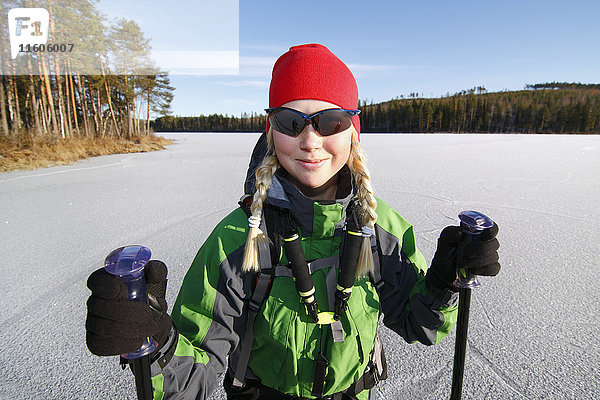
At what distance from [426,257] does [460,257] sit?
2245mm

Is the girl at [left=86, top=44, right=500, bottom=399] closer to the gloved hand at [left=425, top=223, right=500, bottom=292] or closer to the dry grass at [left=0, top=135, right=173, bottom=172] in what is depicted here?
the gloved hand at [left=425, top=223, right=500, bottom=292]

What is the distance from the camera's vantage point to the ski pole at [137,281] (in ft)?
2.20

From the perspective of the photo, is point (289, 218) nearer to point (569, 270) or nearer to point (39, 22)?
point (569, 270)

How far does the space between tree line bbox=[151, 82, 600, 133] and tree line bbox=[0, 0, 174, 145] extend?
91.9 ft

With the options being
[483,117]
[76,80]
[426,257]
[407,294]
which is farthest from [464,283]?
[483,117]

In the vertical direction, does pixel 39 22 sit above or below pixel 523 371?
above

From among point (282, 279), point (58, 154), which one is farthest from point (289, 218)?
point (58, 154)

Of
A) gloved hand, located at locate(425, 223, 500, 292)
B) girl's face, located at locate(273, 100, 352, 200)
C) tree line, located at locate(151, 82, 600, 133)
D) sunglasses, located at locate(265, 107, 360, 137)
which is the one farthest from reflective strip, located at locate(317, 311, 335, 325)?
tree line, located at locate(151, 82, 600, 133)

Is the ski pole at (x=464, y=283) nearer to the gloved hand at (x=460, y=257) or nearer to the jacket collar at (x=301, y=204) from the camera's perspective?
the gloved hand at (x=460, y=257)

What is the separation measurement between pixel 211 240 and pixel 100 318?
48 centimetres

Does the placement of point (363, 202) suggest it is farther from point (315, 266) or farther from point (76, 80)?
point (76, 80)

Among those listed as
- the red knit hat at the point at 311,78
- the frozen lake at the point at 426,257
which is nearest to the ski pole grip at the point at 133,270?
the red knit hat at the point at 311,78

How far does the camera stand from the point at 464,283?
1.00 m

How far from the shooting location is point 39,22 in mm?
16688
